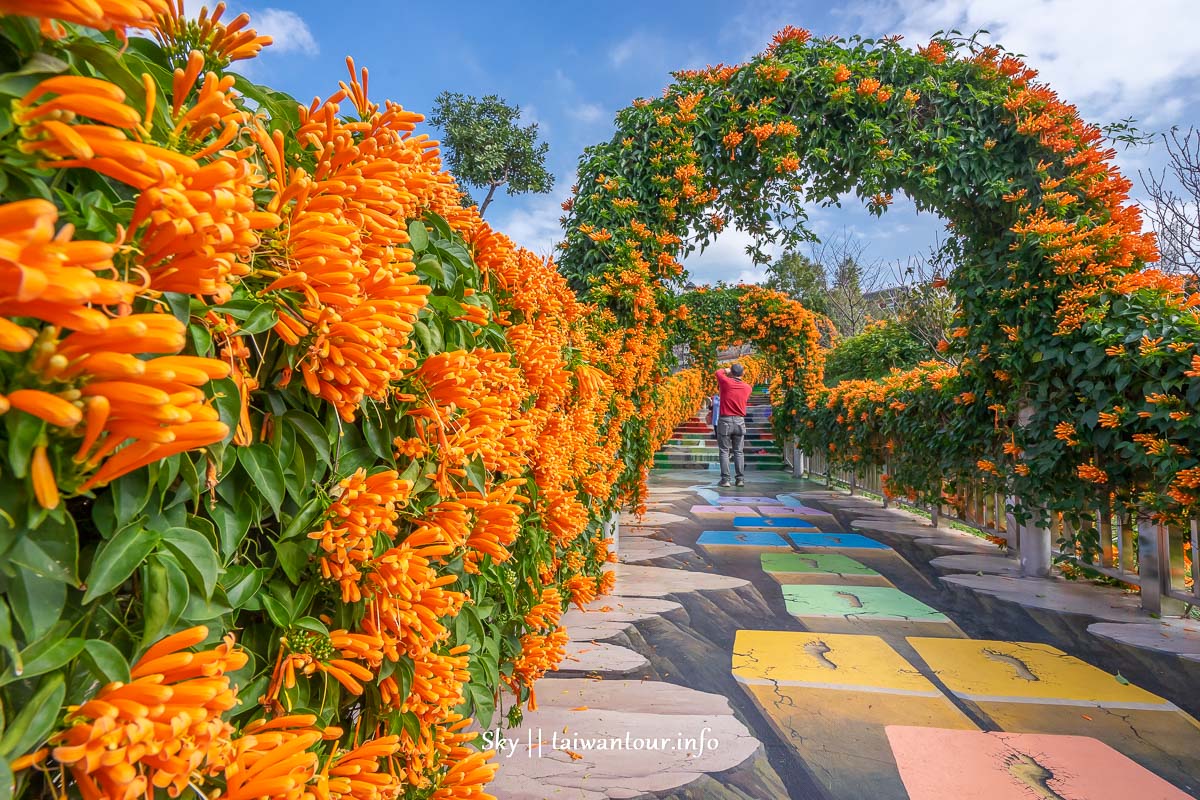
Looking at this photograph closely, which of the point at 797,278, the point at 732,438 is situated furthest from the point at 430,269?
the point at 797,278

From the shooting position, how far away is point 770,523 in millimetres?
6703

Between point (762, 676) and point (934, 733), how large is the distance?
0.73m

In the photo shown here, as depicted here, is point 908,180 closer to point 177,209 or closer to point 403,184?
point 403,184

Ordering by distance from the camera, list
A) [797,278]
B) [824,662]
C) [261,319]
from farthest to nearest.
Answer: [797,278]
[824,662]
[261,319]

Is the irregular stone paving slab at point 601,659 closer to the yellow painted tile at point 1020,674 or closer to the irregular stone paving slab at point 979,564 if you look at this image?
the yellow painted tile at point 1020,674

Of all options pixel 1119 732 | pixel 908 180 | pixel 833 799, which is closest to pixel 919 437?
pixel 908 180

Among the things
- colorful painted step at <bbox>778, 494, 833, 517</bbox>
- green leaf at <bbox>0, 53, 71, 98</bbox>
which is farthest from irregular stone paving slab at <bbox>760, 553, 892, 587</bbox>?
green leaf at <bbox>0, 53, 71, 98</bbox>

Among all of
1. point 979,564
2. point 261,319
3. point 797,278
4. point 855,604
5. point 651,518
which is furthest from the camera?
point 797,278

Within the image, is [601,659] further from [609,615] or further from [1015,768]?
[1015,768]

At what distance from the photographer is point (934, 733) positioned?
7.46ft

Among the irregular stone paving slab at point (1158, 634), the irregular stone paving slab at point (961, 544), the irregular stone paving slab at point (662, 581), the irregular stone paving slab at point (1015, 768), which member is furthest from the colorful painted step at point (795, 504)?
the irregular stone paving slab at point (1015, 768)

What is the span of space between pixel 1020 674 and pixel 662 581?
2.11 meters

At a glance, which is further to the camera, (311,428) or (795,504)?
(795,504)

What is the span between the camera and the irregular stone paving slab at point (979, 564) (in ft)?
15.2
